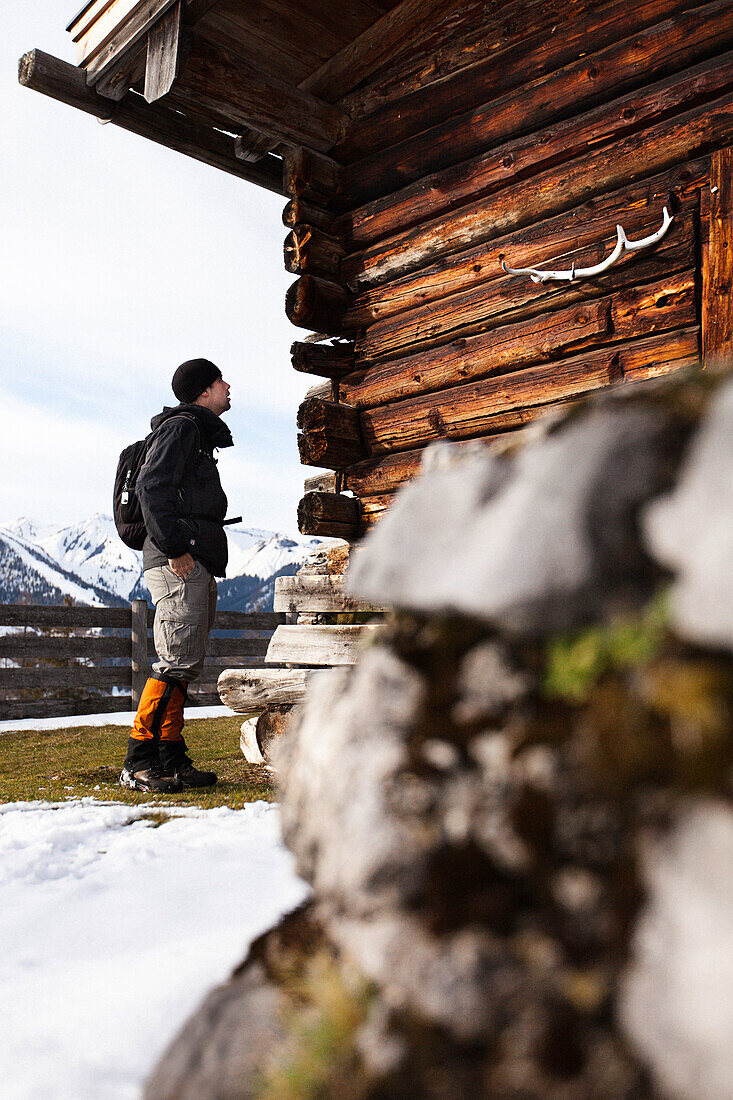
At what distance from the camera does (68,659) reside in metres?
9.54

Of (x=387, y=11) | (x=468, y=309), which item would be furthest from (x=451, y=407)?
(x=387, y=11)

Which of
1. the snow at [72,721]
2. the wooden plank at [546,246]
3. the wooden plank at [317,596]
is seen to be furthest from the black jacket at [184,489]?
the snow at [72,721]

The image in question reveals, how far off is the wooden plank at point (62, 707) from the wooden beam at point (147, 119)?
694 cm

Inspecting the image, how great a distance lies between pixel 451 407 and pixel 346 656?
1500mm

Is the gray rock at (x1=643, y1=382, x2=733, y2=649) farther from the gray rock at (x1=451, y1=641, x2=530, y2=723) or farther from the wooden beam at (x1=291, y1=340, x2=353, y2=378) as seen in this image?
the wooden beam at (x1=291, y1=340, x2=353, y2=378)

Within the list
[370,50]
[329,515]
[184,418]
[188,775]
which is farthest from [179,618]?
[370,50]

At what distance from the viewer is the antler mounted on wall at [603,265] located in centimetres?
305

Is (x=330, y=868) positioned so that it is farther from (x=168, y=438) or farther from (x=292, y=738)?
(x=168, y=438)

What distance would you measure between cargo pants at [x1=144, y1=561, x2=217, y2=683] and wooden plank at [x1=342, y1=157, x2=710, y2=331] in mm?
1873

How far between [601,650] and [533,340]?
116 inches

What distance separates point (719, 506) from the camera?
0.83 metres

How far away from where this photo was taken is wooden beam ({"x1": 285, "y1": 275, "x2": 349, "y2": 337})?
4.25 m

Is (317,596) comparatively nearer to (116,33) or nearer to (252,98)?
(252,98)

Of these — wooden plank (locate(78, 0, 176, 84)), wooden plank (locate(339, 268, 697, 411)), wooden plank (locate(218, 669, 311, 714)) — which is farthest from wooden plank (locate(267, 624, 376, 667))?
wooden plank (locate(78, 0, 176, 84))
